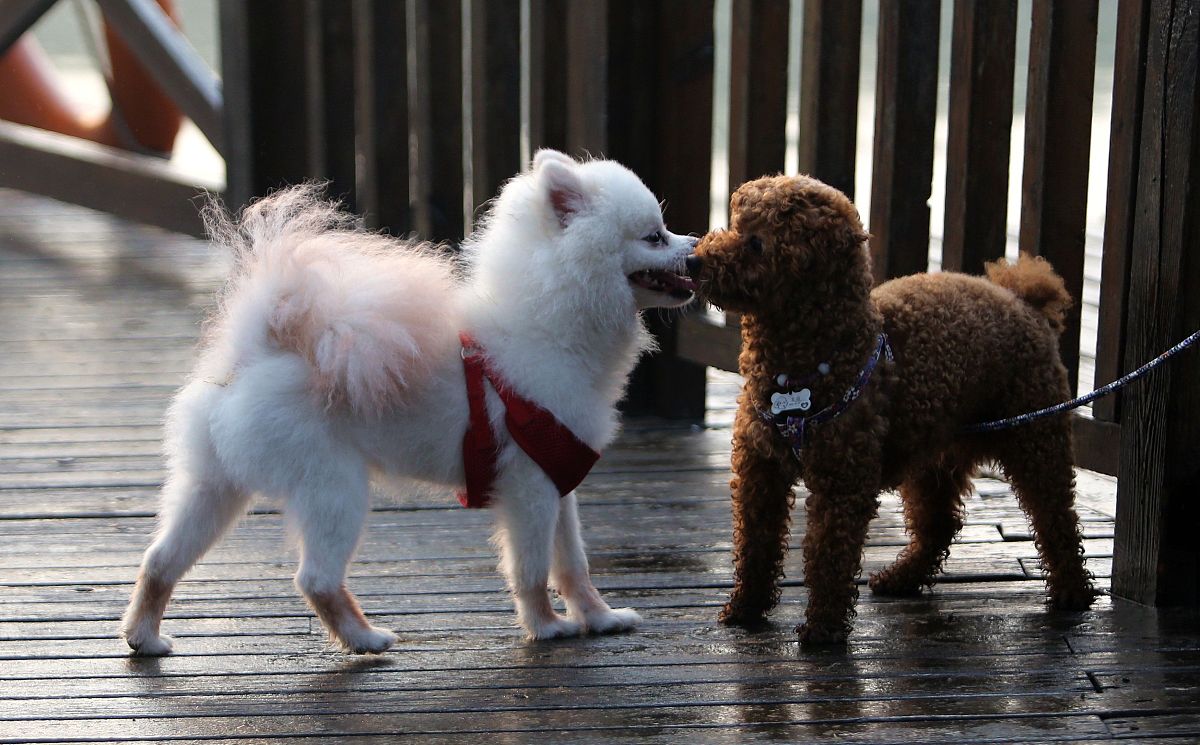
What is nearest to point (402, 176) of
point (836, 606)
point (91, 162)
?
point (91, 162)

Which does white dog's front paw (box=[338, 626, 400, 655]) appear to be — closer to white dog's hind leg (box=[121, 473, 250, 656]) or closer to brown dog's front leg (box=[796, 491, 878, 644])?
white dog's hind leg (box=[121, 473, 250, 656])

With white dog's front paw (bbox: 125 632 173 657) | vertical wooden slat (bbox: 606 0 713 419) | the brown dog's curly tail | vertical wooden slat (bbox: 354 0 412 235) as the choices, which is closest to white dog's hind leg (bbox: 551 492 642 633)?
white dog's front paw (bbox: 125 632 173 657)

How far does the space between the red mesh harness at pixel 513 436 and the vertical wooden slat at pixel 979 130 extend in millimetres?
1413

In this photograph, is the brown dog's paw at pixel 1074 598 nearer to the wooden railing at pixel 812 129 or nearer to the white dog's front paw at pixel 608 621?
the wooden railing at pixel 812 129

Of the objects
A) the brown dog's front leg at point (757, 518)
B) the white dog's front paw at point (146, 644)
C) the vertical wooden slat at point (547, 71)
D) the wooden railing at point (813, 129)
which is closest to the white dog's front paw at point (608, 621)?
the brown dog's front leg at point (757, 518)

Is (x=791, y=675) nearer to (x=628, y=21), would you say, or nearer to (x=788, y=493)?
(x=788, y=493)

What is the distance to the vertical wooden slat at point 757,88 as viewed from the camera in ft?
14.0

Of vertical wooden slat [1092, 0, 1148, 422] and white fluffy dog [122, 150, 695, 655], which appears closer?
white fluffy dog [122, 150, 695, 655]

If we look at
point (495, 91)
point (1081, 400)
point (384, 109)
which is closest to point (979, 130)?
point (1081, 400)

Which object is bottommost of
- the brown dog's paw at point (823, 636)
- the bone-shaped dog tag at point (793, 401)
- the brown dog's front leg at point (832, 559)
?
the brown dog's paw at point (823, 636)

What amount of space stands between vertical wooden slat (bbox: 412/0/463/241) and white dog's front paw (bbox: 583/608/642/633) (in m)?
2.67

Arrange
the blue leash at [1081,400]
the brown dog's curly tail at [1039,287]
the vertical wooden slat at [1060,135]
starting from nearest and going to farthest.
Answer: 1. the blue leash at [1081,400]
2. the brown dog's curly tail at [1039,287]
3. the vertical wooden slat at [1060,135]

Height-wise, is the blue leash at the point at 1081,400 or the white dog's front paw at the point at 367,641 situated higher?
the blue leash at the point at 1081,400

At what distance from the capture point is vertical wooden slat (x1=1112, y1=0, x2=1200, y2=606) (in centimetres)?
300
